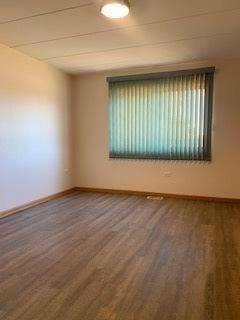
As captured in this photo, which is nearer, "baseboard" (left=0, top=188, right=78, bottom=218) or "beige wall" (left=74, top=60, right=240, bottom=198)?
"baseboard" (left=0, top=188, right=78, bottom=218)

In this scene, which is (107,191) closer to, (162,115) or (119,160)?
(119,160)

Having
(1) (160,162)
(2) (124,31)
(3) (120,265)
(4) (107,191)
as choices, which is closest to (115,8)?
(2) (124,31)

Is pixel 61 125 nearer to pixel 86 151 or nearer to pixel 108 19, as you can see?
pixel 86 151

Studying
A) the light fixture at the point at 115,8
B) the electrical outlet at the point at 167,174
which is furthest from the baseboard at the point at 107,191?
the light fixture at the point at 115,8

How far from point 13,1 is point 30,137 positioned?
7.50ft

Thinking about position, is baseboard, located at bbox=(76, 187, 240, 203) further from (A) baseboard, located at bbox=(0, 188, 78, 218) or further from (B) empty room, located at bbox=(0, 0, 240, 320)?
(A) baseboard, located at bbox=(0, 188, 78, 218)

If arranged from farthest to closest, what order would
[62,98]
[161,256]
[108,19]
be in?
[62,98] < [108,19] < [161,256]

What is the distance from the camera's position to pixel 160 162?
528cm

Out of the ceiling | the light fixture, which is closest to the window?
the ceiling

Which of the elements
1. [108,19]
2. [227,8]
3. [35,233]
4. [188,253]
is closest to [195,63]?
[227,8]

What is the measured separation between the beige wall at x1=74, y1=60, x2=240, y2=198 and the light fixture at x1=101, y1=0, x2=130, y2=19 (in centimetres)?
238

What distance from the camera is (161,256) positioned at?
8.73ft

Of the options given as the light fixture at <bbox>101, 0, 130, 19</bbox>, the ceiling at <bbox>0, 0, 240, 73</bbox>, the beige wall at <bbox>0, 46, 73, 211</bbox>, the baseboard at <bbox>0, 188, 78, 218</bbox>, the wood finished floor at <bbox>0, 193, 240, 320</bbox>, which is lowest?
the wood finished floor at <bbox>0, 193, 240, 320</bbox>

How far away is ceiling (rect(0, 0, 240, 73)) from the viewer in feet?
9.37
